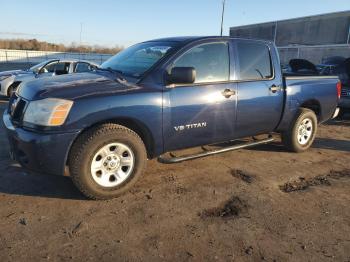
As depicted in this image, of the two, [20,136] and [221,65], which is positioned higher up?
[221,65]

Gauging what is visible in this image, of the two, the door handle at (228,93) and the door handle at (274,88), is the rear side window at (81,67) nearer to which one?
the door handle at (274,88)

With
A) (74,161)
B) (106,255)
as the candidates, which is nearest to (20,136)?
(74,161)

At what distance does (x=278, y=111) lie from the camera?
218 inches

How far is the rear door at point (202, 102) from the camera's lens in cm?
435

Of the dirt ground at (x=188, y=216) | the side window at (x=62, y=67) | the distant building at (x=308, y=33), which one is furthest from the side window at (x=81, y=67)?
the distant building at (x=308, y=33)

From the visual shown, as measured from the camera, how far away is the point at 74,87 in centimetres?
392

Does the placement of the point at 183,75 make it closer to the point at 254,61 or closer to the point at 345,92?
the point at 254,61

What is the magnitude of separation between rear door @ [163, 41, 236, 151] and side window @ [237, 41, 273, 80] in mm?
264

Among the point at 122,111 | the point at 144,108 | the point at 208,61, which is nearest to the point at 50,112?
the point at 122,111

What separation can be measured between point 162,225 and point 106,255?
702 millimetres

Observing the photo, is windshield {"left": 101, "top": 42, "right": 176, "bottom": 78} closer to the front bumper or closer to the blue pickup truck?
the blue pickup truck

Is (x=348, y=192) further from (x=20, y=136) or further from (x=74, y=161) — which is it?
(x=20, y=136)

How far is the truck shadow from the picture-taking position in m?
4.10

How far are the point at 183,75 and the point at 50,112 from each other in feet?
4.98
